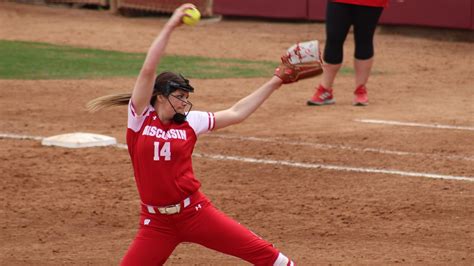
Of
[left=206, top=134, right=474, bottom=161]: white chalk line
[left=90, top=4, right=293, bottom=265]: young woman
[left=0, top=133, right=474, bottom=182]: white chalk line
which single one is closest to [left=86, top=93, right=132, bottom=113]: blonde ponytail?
[left=90, top=4, right=293, bottom=265]: young woman

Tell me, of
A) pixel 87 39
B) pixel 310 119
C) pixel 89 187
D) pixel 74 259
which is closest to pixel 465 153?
pixel 310 119

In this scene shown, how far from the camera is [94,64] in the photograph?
16.5 meters

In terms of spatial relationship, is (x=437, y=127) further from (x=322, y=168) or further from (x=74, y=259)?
(x=74, y=259)

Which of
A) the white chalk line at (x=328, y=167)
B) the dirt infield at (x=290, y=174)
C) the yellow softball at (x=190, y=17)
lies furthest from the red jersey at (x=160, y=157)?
the white chalk line at (x=328, y=167)

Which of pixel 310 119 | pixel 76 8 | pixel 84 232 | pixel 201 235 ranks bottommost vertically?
pixel 76 8

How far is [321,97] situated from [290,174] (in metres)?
3.31

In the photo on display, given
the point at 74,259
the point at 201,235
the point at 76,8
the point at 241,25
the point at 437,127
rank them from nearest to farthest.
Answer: the point at 201,235, the point at 74,259, the point at 437,127, the point at 241,25, the point at 76,8

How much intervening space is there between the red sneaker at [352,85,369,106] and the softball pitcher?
23.3 ft

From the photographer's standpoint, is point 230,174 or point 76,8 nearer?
point 230,174

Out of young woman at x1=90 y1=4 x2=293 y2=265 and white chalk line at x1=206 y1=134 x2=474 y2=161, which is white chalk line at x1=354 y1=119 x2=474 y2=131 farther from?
young woman at x1=90 y1=4 x2=293 y2=265

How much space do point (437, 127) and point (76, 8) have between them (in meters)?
12.1

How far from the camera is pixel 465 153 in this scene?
10.9 meters

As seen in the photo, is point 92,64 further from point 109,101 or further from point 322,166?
point 109,101

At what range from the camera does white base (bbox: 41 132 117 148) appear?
11.2m
